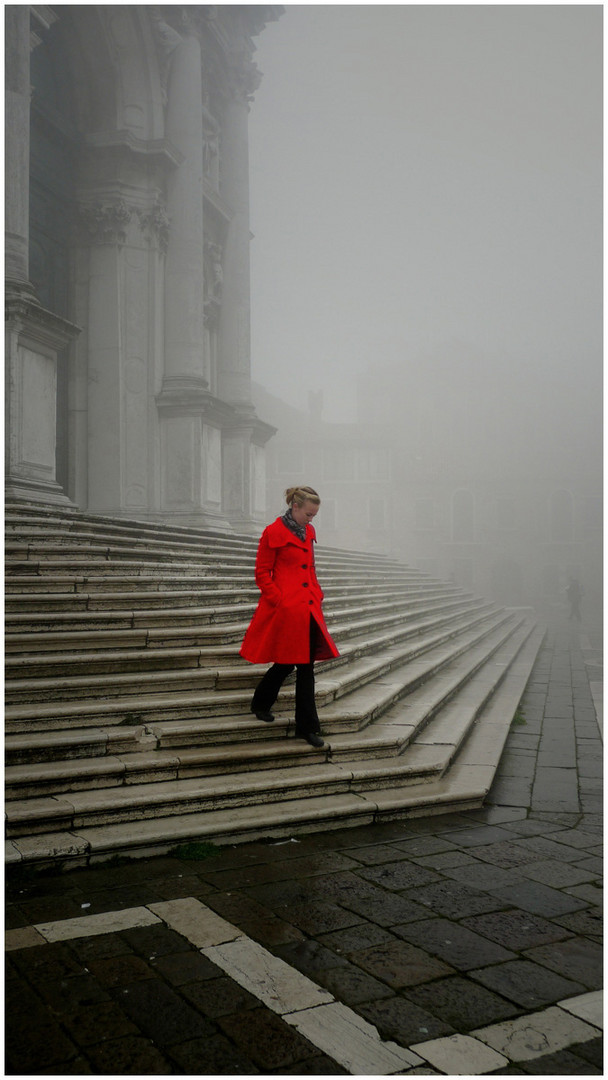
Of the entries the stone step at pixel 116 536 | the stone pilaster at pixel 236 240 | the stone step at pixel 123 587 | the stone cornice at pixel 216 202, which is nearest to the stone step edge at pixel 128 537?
the stone step at pixel 116 536

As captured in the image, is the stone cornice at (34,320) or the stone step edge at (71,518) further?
the stone cornice at (34,320)

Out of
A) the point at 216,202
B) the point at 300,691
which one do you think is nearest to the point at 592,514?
the point at 216,202

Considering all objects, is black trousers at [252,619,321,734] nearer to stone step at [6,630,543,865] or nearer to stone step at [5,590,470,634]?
stone step at [6,630,543,865]

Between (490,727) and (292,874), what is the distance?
3.97 m

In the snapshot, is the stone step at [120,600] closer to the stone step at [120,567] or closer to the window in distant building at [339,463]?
the stone step at [120,567]

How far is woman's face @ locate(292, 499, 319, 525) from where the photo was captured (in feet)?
16.4

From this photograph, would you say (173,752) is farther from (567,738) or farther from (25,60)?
(25,60)

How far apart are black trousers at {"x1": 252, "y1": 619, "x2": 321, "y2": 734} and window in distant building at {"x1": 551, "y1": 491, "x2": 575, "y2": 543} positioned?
1951 inches

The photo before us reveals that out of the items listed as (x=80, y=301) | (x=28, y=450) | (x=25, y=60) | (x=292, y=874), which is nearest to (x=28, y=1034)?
(x=292, y=874)

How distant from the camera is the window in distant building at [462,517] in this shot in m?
51.2

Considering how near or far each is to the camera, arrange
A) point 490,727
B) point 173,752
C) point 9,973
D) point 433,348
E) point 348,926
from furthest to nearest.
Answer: point 433,348, point 490,727, point 173,752, point 348,926, point 9,973

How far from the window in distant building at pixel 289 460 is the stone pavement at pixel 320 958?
150 feet

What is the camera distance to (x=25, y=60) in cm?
948

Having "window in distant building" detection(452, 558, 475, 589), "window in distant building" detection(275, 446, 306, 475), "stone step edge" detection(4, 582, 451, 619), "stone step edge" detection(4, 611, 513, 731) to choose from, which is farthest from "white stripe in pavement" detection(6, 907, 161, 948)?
"window in distant building" detection(452, 558, 475, 589)
